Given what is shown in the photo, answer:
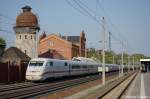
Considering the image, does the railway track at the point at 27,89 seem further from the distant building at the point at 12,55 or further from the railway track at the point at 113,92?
the distant building at the point at 12,55

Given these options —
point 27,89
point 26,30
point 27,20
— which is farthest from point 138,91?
point 27,20

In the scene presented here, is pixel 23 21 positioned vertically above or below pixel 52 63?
above

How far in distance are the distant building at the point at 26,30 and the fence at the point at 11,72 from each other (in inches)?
1424

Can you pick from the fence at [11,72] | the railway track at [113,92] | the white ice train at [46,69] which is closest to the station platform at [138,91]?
the railway track at [113,92]

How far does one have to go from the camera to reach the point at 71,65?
180 feet

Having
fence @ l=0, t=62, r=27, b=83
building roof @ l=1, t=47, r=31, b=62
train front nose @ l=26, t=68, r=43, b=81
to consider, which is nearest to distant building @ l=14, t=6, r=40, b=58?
building roof @ l=1, t=47, r=31, b=62

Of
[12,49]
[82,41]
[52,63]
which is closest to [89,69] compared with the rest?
[12,49]

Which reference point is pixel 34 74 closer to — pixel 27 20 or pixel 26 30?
pixel 26 30

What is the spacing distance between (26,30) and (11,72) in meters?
42.5

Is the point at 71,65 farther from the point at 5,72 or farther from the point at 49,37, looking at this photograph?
the point at 49,37

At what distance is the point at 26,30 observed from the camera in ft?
Answer: 280

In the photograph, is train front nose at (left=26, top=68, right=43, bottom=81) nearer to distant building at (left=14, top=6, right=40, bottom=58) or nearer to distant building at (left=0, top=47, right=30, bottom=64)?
distant building at (left=0, top=47, right=30, bottom=64)

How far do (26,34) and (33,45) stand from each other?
3.49 metres

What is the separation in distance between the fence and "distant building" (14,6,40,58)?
1424 inches
